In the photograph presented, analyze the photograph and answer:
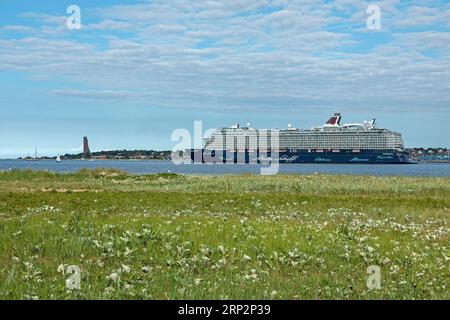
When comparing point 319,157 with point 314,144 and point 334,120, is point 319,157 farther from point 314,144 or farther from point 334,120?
point 334,120

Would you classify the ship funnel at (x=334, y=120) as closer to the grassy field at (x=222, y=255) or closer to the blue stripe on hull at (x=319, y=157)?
the blue stripe on hull at (x=319, y=157)

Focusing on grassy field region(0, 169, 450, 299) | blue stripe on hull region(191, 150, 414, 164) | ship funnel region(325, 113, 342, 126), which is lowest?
blue stripe on hull region(191, 150, 414, 164)

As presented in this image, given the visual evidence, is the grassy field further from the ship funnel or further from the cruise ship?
the ship funnel

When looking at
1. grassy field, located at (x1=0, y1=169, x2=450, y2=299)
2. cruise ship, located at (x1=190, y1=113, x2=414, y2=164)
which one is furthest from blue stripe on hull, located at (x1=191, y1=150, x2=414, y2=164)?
grassy field, located at (x1=0, y1=169, x2=450, y2=299)

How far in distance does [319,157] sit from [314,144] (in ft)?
14.3

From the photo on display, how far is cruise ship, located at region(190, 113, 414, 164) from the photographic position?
551 feet

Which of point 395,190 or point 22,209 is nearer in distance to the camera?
point 22,209

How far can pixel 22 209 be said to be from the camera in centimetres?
2511

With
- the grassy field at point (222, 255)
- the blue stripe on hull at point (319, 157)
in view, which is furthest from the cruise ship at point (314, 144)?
the grassy field at point (222, 255)

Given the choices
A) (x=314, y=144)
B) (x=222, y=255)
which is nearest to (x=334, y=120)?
(x=314, y=144)

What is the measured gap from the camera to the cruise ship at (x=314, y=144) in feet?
551

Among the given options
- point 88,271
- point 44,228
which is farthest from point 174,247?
point 44,228
